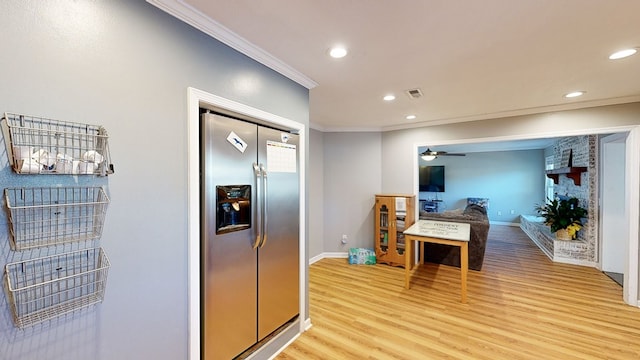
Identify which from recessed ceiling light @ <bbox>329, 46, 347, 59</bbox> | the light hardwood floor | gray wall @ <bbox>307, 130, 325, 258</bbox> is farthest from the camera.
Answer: gray wall @ <bbox>307, 130, 325, 258</bbox>

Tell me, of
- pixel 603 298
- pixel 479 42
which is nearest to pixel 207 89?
pixel 479 42

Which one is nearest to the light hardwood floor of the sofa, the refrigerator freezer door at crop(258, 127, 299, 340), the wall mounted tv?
the sofa

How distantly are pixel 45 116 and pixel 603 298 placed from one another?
539cm

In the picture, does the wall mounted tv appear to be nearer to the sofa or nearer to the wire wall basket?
the sofa

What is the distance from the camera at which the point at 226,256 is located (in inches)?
71.8

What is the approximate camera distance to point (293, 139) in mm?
2408

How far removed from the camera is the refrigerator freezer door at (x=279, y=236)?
212cm

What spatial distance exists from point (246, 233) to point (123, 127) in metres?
1.03

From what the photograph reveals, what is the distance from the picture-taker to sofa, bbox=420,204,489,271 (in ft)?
14.1

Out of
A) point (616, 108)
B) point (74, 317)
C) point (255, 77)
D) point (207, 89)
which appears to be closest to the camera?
point (74, 317)

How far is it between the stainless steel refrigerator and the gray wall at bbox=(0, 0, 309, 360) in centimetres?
19

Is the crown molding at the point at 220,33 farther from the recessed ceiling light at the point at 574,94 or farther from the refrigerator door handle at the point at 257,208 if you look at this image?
the recessed ceiling light at the point at 574,94

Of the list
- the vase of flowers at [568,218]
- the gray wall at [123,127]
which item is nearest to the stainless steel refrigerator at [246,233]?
the gray wall at [123,127]

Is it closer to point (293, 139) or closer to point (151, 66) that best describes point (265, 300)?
point (293, 139)
